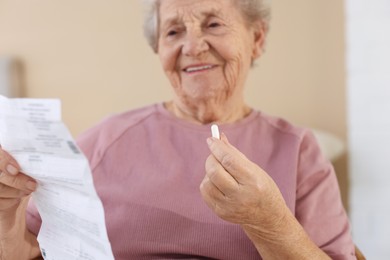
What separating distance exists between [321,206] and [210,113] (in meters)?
0.34

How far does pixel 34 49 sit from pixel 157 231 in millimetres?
1451

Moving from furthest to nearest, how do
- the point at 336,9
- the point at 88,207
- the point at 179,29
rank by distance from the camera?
1. the point at 336,9
2. the point at 179,29
3. the point at 88,207

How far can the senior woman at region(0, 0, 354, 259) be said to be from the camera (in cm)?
102

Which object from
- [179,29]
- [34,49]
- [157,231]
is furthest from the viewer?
[34,49]

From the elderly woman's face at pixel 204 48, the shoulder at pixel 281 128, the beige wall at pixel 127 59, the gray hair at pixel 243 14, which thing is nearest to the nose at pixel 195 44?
the elderly woman's face at pixel 204 48

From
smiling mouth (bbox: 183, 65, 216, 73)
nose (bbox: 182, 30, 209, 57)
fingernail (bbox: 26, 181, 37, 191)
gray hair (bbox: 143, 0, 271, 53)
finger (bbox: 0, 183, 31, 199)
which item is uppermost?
gray hair (bbox: 143, 0, 271, 53)

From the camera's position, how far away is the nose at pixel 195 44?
1127 mm

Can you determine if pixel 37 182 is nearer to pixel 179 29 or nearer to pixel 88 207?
pixel 88 207

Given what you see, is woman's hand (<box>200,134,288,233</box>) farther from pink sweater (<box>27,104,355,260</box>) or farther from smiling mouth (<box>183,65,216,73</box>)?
smiling mouth (<box>183,65,216,73</box>)

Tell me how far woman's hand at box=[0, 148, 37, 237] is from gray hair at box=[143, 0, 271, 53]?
57 cm

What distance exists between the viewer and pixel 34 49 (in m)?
2.20

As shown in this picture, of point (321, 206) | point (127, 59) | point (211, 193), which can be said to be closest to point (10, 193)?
point (211, 193)

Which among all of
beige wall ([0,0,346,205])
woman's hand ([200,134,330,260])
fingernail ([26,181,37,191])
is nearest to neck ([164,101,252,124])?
woman's hand ([200,134,330,260])

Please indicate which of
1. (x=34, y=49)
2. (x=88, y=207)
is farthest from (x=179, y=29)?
(x=34, y=49)
